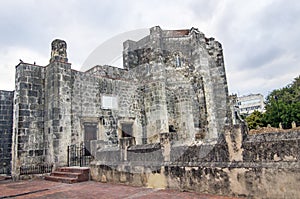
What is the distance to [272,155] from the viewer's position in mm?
3824

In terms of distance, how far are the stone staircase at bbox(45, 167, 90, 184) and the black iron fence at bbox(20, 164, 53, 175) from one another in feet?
3.09

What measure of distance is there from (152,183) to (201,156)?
155 centimetres

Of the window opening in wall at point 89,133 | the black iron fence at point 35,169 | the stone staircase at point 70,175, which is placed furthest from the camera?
the window opening in wall at point 89,133

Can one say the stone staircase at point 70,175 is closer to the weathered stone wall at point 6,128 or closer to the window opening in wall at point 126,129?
the weathered stone wall at point 6,128

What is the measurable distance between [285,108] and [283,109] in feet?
0.90

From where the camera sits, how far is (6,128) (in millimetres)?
10680

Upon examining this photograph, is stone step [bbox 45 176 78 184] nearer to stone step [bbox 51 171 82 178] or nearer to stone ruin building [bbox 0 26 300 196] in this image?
stone step [bbox 51 171 82 178]

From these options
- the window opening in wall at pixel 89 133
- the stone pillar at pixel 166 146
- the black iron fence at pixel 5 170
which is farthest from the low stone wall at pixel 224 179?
the black iron fence at pixel 5 170

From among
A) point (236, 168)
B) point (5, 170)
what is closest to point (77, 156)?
point (5, 170)

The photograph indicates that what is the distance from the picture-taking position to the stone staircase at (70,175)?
23.6 ft

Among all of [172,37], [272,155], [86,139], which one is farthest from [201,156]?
[172,37]

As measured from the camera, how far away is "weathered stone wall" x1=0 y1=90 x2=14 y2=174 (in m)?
10.5

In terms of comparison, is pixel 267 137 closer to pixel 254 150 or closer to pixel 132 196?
pixel 254 150

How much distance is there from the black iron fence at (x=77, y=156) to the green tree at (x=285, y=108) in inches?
1076
